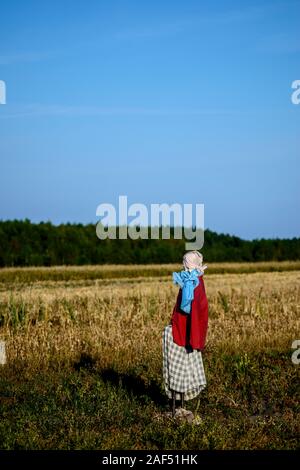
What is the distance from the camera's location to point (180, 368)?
813cm

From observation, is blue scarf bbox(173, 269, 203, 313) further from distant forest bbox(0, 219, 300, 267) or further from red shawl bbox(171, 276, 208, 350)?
distant forest bbox(0, 219, 300, 267)

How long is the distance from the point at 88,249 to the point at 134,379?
46.4 metres

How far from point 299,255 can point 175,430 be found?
193 feet

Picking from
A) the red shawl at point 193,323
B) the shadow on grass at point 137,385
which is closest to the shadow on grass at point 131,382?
the shadow on grass at point 137,385

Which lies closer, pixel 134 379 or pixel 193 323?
pixel 193 323

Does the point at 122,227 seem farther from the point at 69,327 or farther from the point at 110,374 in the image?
the point at 110,374

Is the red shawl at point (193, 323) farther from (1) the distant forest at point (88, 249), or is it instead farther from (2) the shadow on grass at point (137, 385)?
(1) the distant forest at point (88, 249)

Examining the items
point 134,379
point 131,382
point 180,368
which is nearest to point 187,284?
point 180,368

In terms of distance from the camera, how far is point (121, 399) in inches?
366

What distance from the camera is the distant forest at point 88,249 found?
5450 centimetres

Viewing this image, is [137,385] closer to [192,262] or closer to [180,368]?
[180,368]

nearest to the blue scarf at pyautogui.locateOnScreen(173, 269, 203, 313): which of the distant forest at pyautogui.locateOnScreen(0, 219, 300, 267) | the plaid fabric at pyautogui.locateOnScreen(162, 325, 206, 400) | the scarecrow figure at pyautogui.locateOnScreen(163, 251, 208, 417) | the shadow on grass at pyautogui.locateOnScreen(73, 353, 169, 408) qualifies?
the scarecrow figure at pyautogui.locateOnScreen(163, 251, 208, 417)

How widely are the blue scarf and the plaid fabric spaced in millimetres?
481
